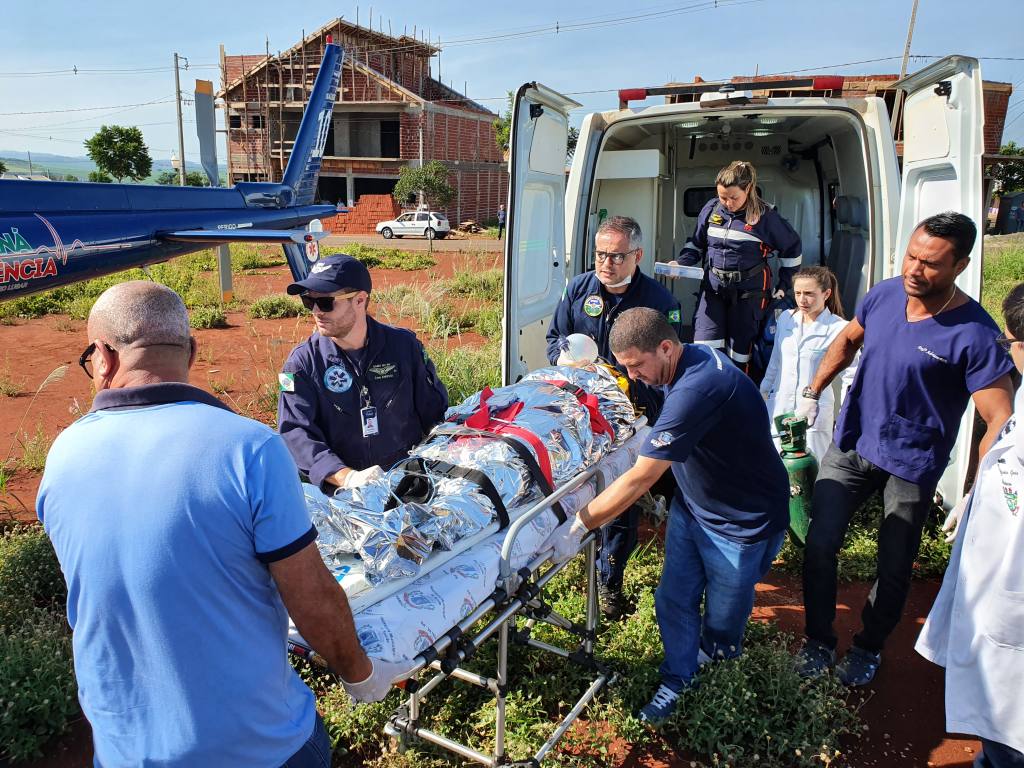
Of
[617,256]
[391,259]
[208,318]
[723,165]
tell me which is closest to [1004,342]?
[617,256]

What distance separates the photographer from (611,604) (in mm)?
3590

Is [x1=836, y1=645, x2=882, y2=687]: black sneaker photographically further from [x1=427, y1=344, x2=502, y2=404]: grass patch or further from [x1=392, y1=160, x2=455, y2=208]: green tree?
[x1=392, y1=160, x2=455, y2=208]: green tree

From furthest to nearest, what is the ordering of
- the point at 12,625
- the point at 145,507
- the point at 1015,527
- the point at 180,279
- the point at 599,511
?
the point at 180,279 → the point at 12,625 → the point at 599,511 → the point at 1015,527 → the point at 145,507

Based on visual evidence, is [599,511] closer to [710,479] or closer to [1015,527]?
[710,479]

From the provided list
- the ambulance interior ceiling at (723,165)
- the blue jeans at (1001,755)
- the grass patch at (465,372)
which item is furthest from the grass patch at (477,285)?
the blue jeans at (1001,755)

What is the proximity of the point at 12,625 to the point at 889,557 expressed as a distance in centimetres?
398

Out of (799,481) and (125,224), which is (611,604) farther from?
(125,224)

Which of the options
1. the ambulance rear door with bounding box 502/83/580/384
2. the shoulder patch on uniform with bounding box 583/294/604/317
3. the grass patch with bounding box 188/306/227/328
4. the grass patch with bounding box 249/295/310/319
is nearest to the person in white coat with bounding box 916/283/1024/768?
the shoulder patch on uniform with bounding box 583/294/604/317

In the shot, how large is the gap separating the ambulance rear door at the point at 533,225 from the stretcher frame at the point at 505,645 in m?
1.74

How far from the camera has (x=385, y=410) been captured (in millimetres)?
3041

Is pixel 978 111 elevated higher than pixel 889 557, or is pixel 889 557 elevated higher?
pixel 978 111

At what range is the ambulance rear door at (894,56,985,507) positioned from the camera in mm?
3412

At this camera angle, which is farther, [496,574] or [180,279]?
[180,279]

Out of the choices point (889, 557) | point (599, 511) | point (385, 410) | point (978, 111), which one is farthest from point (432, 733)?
point (978, 111)
